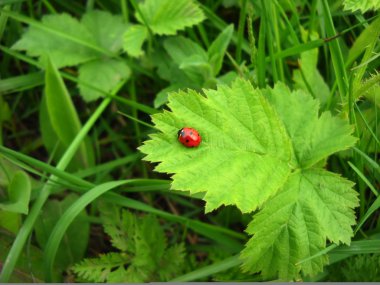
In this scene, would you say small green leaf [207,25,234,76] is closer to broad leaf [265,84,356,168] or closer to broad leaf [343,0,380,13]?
broad leaf [265,84,356,168]

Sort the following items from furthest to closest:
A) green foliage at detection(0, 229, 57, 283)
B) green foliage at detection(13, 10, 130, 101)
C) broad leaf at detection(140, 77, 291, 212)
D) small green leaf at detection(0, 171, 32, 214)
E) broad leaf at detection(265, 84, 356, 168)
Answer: green foliage at detection(13, 10, 130, 101)
green foliage at detection(0, 229, 57, 283)
small green leaf at detection(0, 171, 32, 214)
broad leaf at detection(265, 84, 356, 168)
broad leaf at detection(140, 77, 291, 212)

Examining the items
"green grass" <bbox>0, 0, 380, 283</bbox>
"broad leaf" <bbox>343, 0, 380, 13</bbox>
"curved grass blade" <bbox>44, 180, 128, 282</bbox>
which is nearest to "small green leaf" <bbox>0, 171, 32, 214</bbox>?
"green grass" <bbox>0, 0, 380, 283</bbox>

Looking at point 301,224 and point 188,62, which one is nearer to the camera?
point 301,224

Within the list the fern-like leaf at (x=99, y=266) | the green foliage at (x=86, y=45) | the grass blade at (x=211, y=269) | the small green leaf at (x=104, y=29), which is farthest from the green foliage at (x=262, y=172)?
the small green leaf at (x=104, y=29)

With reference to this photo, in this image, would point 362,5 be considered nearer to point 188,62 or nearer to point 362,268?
point 188,62

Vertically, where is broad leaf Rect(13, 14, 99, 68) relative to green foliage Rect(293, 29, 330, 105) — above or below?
above

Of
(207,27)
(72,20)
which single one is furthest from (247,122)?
(72,20)

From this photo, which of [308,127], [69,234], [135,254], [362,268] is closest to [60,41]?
[69,234]
